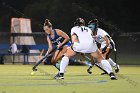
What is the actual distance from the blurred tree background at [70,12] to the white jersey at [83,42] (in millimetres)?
27339

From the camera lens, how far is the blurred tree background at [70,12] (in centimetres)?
4619

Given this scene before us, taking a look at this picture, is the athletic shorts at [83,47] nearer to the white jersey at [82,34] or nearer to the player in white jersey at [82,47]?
the player in white jersey at [82,47]

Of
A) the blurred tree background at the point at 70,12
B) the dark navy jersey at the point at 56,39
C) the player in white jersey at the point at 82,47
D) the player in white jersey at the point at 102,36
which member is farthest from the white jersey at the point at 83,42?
the blurred tree background at the point at 70,12

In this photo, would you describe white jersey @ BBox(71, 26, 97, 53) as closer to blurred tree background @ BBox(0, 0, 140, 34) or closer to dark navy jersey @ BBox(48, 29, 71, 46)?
dark navy jersey @ BBox(48, 29, 71, 46)

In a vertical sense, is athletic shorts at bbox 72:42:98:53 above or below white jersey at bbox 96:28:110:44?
below

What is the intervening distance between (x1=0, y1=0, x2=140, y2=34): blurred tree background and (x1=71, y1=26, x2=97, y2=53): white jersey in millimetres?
27339

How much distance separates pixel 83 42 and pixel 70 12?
33.1 meters

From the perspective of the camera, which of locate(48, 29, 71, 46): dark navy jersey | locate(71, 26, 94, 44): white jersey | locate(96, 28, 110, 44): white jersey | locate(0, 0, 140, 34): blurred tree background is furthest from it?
locate(0, 0, 140, 34): blurred tree background

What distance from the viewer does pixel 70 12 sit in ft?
159

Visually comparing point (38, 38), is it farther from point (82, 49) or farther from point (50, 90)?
point (50, 90)

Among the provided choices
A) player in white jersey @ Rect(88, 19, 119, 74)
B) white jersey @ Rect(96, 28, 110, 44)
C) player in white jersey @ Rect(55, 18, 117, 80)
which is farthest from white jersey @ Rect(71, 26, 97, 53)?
white jersey @ Rect(96, 28, 110, 44)

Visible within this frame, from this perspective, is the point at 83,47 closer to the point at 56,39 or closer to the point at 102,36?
the point at 56,39

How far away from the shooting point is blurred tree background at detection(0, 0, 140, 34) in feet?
152

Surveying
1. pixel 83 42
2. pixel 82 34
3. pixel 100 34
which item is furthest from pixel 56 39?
pixel 100 34
